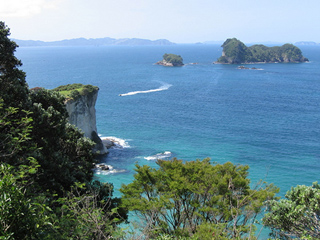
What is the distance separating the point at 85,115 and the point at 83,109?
108 centimetres

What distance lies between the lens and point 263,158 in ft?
146

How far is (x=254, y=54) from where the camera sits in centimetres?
18888

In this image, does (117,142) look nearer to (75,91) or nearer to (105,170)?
(105,170)

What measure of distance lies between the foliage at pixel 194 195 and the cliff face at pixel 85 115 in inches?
1053

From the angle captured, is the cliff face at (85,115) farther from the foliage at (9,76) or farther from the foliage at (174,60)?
the foliage at (174,60)

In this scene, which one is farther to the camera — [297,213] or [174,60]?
[174,60]

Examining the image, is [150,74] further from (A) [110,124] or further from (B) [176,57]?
(A) [110,124]

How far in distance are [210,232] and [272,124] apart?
5086 cm

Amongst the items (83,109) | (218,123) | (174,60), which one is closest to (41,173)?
(83,109)

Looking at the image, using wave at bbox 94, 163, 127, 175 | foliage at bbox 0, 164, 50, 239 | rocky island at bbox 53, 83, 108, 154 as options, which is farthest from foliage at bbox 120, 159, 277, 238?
rocky island at bbox 53, 83, 108, 154

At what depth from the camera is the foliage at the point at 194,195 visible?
56.1 ft

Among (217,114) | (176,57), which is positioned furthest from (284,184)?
(176,57)

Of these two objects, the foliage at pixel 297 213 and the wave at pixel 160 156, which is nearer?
the foliage at pixel 297 213

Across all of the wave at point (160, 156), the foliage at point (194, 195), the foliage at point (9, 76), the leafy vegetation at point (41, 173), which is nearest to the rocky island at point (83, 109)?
the wave at point (160, 156)
